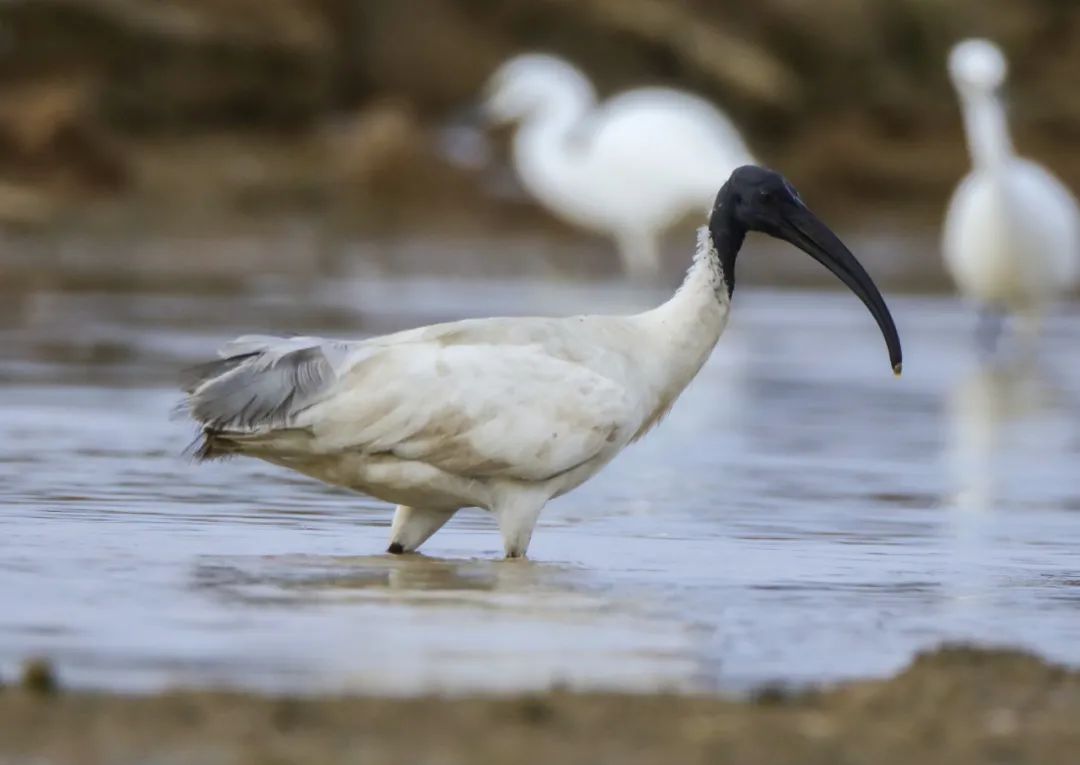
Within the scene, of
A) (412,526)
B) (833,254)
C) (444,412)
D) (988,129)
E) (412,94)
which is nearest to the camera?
(444,412)

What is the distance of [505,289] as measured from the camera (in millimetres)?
20453

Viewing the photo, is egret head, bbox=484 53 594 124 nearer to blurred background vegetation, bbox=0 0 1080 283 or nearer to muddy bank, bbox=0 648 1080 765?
blurred background vegetation, bbox=0 0 1080 283

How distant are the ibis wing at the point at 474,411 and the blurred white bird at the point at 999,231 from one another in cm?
1041

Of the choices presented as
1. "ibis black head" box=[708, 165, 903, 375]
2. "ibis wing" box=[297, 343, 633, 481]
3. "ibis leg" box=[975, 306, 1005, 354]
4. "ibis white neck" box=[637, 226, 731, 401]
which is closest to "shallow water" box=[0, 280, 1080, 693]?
"ibis wing" box=[297, 343, 633, 481]

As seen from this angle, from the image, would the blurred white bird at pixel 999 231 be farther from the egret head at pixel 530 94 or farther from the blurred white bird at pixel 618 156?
the egret head at pixel 530 94

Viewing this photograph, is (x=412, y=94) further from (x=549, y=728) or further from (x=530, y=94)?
(x=549, y=728)

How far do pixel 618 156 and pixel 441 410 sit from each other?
17.3m

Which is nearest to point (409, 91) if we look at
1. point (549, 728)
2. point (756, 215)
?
point (756, 215)

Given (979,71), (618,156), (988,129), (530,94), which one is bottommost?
(988,129)

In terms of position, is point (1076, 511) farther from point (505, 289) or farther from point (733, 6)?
point (733, 6)

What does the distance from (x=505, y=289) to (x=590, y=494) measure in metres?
10.6

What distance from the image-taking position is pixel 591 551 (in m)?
8.24

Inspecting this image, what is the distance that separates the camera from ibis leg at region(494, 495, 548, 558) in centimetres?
784

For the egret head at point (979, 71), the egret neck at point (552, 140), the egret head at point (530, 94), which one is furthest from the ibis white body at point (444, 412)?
the egret head at point (530, 94)
